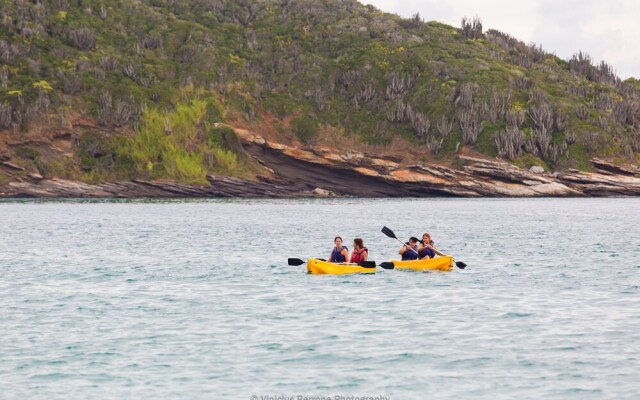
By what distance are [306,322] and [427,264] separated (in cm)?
1342

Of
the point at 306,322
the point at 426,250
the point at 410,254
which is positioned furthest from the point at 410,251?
the point at 306,322

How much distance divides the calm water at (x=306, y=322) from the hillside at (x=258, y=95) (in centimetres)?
7528

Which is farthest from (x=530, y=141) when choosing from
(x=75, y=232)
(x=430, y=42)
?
(x=75, y=232)

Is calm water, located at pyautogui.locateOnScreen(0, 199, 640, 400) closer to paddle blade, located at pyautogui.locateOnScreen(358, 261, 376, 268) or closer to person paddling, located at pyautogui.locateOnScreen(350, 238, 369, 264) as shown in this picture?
paddle blade, located at pyautogui.locateOnScreen(358, 261, 376, 268)

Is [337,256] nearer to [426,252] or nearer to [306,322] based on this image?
[426,252]

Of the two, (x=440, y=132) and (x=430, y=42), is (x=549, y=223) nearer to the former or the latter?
(x=440, y=132)

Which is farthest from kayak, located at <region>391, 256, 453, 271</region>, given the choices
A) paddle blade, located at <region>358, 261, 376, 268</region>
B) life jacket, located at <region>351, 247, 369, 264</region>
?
life jacket, located at <region>351, 247, 369, 264</region>

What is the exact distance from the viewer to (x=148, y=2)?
173250 mm

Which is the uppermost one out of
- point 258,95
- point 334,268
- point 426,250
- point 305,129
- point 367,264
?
point 258,95

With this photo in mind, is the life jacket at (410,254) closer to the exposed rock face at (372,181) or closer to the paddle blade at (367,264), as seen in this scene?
the paddle blade at (367,264)

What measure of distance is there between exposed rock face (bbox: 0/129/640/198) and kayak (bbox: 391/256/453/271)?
90467 mm

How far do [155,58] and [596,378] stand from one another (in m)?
140

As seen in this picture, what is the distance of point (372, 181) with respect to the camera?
134 m

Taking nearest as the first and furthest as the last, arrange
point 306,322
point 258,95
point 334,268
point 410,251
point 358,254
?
point 306,322 → point 334,268 → point 358,254 → point 410,251 → point 258,95
